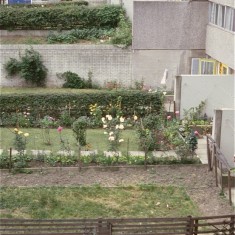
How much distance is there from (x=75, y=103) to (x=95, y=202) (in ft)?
24.3

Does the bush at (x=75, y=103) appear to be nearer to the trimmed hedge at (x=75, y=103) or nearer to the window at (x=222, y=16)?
the trimmed hedge at (x=75, y=103)

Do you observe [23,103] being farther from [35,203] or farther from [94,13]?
[94,13]

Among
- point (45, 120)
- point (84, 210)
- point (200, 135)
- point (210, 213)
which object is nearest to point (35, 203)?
point (84, 210)

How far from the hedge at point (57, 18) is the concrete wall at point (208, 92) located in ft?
30.5

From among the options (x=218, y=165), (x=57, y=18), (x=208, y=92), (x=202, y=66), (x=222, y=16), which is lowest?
(x=218, y=165)

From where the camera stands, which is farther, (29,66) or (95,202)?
(29,66)

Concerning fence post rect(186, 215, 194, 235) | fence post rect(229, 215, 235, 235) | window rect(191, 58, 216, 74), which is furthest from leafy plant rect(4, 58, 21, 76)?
fence post rect(229, 215, 235, 235)

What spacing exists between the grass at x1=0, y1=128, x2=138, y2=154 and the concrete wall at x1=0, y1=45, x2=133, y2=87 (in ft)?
21.9

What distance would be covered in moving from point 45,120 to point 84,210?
6189 mm

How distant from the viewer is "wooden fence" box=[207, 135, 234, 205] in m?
14.8

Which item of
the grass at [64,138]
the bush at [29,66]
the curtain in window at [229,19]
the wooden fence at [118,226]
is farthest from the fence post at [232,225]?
the bush at [29,66]

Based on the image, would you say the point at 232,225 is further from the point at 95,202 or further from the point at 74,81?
the point at 74,81

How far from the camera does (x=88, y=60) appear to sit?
2652cm

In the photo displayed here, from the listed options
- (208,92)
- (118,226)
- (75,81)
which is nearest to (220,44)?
(208,92)
